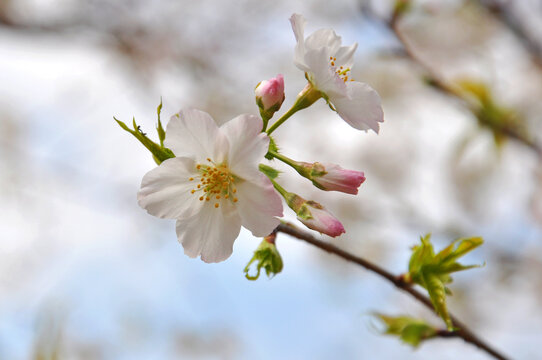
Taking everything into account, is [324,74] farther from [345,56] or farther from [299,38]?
[345,56]

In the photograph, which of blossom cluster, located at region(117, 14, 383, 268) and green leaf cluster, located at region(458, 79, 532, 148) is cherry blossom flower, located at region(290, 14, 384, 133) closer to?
blossom cluster, located at region(117, 14, 383, 268)

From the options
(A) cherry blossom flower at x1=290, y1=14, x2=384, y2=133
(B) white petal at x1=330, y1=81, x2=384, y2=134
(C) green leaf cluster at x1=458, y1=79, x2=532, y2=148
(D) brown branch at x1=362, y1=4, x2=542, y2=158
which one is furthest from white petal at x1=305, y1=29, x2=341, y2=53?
(C) green leaf cluster at x1=458, y1=79, x2=532, y2=148

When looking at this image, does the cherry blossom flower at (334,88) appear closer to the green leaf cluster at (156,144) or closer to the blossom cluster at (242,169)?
the blossom cluster at (242,169)

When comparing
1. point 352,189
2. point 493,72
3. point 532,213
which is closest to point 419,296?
point 352,189

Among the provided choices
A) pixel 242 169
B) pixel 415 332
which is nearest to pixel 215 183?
pixel 242 169

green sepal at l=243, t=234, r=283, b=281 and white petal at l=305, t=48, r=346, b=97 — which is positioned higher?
white petal at l=305, t=48, r=346, b=97

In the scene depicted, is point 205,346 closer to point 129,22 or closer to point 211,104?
point 211,104

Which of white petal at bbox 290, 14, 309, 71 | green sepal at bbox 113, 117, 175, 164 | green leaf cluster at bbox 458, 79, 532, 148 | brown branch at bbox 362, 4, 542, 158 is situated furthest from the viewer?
green leaf cluster at bbox 458, 79, 532, 148
